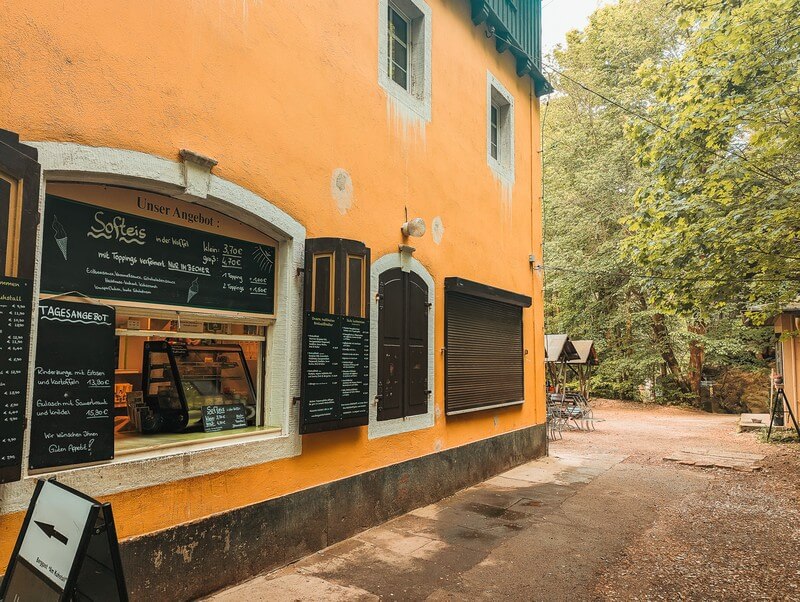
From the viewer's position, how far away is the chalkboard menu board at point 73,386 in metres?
3.31

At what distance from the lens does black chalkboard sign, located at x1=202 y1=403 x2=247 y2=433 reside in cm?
468

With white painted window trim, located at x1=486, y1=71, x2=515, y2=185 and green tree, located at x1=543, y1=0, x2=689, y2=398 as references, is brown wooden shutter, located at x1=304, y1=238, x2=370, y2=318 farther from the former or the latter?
green tree, located at x1=543, y1=0, x2=689, y2=398

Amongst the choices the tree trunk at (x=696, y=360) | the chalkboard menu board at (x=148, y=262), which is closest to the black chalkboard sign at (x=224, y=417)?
the chalkboard menu board at (x=148, y=262)

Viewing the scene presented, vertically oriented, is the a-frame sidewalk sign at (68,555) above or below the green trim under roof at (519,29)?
below

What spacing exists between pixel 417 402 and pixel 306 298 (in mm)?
2423

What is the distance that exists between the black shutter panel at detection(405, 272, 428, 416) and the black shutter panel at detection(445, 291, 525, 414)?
0.67 m

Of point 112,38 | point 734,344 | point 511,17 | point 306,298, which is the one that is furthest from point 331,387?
point 734,344

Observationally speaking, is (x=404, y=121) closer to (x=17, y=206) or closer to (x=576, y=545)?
(x=17, y=206)

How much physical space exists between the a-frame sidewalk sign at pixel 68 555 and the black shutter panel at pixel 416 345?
4.29 meters

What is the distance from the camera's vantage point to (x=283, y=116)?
502 centimetres

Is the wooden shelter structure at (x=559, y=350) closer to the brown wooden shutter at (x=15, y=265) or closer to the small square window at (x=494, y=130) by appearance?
the small square window at (x=494, y=130)

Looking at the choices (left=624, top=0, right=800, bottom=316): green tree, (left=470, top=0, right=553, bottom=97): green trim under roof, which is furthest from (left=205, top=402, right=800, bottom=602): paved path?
(left=470, top=0, right=553, bottom=97): green trim under roof

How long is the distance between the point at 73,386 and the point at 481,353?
6.17 metres

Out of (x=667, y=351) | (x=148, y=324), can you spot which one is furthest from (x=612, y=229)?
(x=148, y=324)
